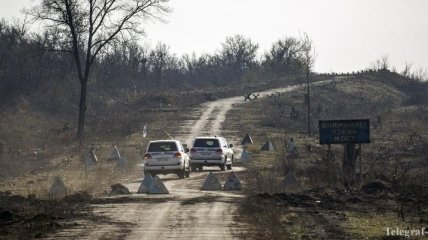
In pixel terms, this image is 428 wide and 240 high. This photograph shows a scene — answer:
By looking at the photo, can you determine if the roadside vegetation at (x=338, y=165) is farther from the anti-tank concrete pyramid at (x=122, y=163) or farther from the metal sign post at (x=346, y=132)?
the anti-tank concrete pyramid at (x=122, y=163)

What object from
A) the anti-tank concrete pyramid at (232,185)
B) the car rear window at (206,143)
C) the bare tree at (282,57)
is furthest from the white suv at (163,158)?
the bare tree at (282,57)

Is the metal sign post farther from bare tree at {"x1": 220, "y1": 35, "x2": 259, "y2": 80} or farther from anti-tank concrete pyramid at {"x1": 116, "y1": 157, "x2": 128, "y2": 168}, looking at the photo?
bare tree at {"x1": 220, "y1": 35, "x2": 259, "y2": 80}

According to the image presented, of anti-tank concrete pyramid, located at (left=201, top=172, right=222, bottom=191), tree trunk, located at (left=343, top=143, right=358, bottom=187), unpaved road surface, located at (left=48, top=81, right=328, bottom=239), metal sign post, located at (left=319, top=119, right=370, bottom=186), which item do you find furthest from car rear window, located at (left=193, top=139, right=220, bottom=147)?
anti-tank concrete pyramid, located at (left=201, top=172, right=222, bottom=191)

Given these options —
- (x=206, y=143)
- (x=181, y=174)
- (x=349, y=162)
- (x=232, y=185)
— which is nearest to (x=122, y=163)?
(x=206, y=143)

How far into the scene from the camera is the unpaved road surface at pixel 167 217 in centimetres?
1672

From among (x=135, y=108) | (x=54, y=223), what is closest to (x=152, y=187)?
(x=54, y=223)

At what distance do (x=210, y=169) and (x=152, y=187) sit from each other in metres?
14.5

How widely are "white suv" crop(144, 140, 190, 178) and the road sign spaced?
6.54m

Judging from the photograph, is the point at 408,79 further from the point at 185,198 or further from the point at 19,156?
the point at 185,198

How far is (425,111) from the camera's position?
78250 millimetres

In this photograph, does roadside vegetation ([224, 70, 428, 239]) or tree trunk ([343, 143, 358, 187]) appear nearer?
roadside vegetation ([224, 70, 428, 239])

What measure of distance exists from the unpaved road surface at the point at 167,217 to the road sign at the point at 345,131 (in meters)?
4.46

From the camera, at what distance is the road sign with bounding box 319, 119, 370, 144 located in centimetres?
2925

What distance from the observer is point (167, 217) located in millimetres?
19609
